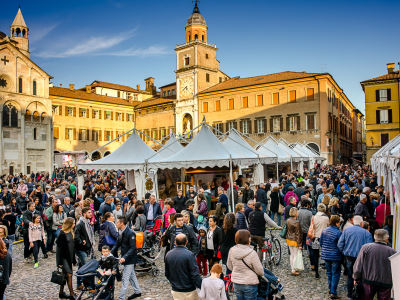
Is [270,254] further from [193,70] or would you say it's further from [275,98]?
[193,70]

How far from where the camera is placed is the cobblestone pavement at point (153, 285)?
254 inches

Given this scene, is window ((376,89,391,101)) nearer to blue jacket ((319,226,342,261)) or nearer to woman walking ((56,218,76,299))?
blue jacket ((319,226,342,261))

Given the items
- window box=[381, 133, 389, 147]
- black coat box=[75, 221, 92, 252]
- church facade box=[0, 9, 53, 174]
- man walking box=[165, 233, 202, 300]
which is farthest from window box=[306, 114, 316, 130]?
man walking box=[165, 233, 202, 300]

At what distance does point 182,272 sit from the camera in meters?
4.57

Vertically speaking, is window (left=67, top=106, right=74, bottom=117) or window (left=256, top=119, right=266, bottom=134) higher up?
window (left=67, top=106, right=74, bottom=117)

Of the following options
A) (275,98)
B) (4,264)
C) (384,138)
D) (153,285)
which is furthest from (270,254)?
(384,138)

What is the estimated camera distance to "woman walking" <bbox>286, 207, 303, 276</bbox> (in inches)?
287

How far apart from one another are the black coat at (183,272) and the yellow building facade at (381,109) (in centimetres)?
3612

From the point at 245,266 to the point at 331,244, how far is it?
7.65 feet

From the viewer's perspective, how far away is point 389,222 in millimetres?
7344

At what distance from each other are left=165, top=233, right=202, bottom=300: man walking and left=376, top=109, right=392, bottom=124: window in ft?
123

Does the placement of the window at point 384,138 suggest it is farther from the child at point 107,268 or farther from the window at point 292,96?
the child at point 107,268

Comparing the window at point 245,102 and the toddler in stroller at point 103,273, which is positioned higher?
the window at point 245,102

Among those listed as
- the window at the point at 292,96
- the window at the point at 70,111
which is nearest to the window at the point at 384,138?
the window at the point at 292,96
